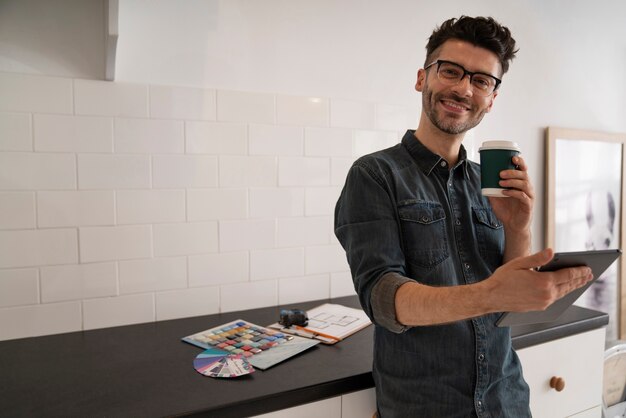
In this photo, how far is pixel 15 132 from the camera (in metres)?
1.31

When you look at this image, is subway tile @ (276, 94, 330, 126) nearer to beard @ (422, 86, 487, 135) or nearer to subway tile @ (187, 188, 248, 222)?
subway tile @ (187, 188, 248, 222)

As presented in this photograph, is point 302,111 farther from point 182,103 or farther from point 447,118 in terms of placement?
point 447,118

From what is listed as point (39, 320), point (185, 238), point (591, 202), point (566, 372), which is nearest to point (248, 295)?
point (185, 238)

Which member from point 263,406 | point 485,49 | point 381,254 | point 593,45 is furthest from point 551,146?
point 263,406

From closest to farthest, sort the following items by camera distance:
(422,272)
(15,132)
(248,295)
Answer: (422,272) < (15,132) < (248,295)

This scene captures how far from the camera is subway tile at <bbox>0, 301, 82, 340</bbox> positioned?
1.33 metres

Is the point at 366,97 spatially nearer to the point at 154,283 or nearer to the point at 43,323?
the point at 154,283

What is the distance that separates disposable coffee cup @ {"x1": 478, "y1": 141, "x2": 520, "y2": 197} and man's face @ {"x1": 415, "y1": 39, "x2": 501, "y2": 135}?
0.39 feet

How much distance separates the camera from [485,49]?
3.48 ft

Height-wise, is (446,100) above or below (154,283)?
above

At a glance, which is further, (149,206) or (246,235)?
(246,235)

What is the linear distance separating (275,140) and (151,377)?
869 mm

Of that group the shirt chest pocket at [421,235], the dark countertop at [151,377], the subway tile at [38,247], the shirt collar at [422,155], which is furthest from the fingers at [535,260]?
the subway tile at [38,247]

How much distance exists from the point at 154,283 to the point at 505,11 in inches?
75.9
